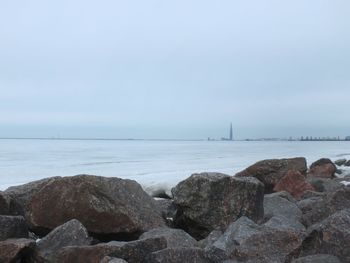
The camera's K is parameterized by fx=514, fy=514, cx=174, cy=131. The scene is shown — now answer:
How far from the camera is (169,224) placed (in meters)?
7.67

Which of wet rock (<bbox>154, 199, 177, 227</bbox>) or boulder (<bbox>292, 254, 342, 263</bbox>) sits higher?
boulder (<bbox>292, 254, 342, 263</bbox>)

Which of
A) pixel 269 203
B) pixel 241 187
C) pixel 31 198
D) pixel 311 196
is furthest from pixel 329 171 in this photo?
pixel 31 198

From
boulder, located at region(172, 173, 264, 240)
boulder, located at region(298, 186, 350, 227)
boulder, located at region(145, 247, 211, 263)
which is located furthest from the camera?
boulder, located at region(172, 173, 264, 240)

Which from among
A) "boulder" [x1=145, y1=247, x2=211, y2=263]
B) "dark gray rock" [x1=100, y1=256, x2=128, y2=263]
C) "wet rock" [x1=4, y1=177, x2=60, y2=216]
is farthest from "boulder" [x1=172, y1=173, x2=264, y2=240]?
"dark gray rock" [x1=100, y1=256, x2=128, y2=263]

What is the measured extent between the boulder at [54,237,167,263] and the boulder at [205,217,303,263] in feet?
2.04

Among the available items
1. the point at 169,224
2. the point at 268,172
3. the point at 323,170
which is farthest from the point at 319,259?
the point at 323,170

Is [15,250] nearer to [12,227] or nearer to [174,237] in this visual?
[12,227]

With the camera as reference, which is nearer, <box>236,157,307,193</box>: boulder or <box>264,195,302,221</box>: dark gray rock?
<box>264,195,302,221</box>: dark gray rock

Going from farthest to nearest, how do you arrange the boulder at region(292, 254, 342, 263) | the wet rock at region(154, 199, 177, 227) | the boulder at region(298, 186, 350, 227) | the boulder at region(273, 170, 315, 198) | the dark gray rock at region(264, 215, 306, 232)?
the boulder at region(273, 170, 315, 198)
the wet rock at region(154, 199, 177, 227)
the boulder at region(298, 186, 350, 227)
the dark gray rock at region(264, 215, 306, 232)
the boulder at region(292, 254, 342, 263)

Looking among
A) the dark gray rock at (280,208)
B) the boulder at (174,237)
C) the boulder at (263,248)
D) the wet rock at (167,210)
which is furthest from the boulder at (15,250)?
the dark gray rock at (280,208)

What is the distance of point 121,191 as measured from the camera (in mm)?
6914

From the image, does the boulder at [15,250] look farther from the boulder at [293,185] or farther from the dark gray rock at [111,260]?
the boulder at [293,185]

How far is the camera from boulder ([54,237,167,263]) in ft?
16.9

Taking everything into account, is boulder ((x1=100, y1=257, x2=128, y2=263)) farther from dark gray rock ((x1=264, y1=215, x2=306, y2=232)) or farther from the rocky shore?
dark gray rock ((x1=264, y1=215, x2=306, y2=232))
